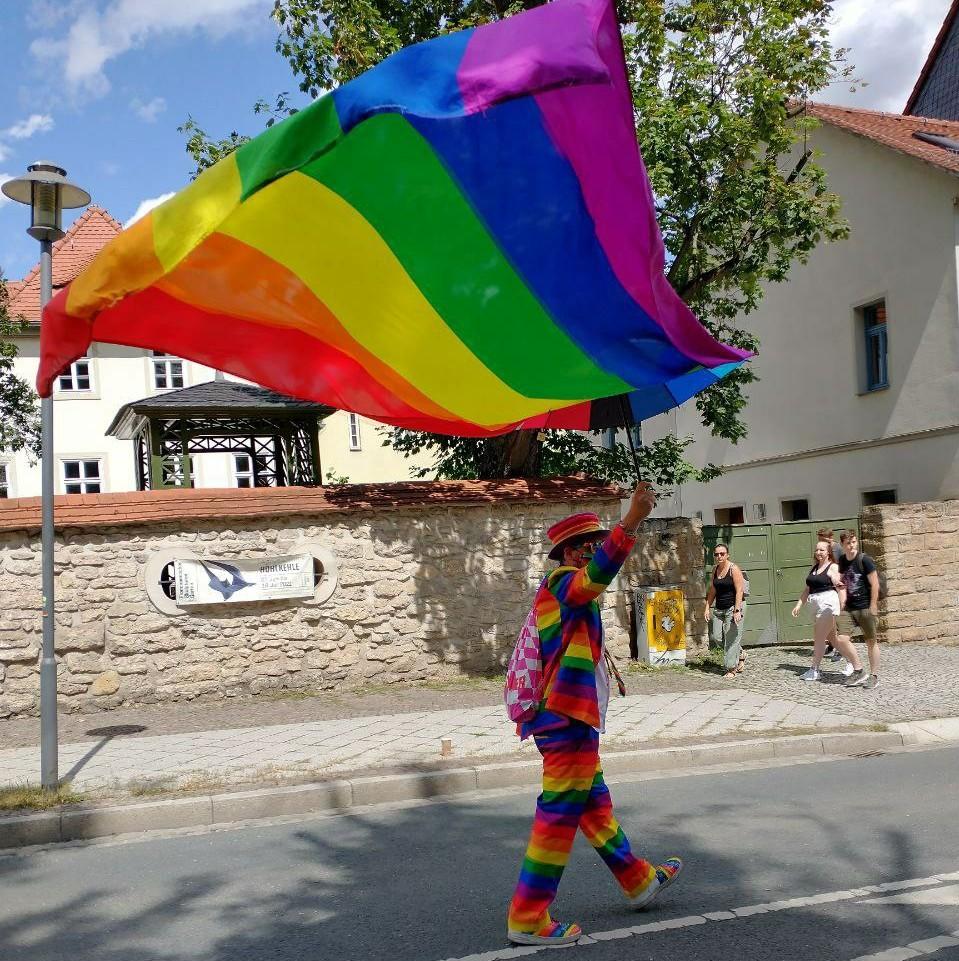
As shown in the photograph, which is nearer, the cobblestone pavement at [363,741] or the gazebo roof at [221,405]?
the cobblestone pavement at [363,741]

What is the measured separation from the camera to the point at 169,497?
11070mm

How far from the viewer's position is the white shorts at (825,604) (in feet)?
39.6

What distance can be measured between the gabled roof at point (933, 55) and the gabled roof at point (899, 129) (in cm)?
305

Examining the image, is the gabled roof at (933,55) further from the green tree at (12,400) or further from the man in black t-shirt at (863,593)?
the green tree at (12,400)

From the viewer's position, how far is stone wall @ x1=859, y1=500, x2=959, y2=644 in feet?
50.6

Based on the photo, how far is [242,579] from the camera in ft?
37.1

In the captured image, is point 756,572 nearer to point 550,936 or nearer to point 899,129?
point 899,129

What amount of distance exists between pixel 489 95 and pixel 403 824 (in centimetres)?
506

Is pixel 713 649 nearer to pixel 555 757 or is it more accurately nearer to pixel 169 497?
pixel 169 497

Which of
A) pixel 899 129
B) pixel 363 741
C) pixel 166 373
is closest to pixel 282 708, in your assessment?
pixel 363 741

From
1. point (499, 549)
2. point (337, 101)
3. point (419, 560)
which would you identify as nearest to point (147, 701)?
point (419, 560)

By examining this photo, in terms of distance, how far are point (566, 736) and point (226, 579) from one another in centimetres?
760

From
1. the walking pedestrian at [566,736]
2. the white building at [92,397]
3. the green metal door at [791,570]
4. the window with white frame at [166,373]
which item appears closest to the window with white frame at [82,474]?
the white building at [92,397]

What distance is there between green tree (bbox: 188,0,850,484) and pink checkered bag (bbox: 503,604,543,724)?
29.4 ft
